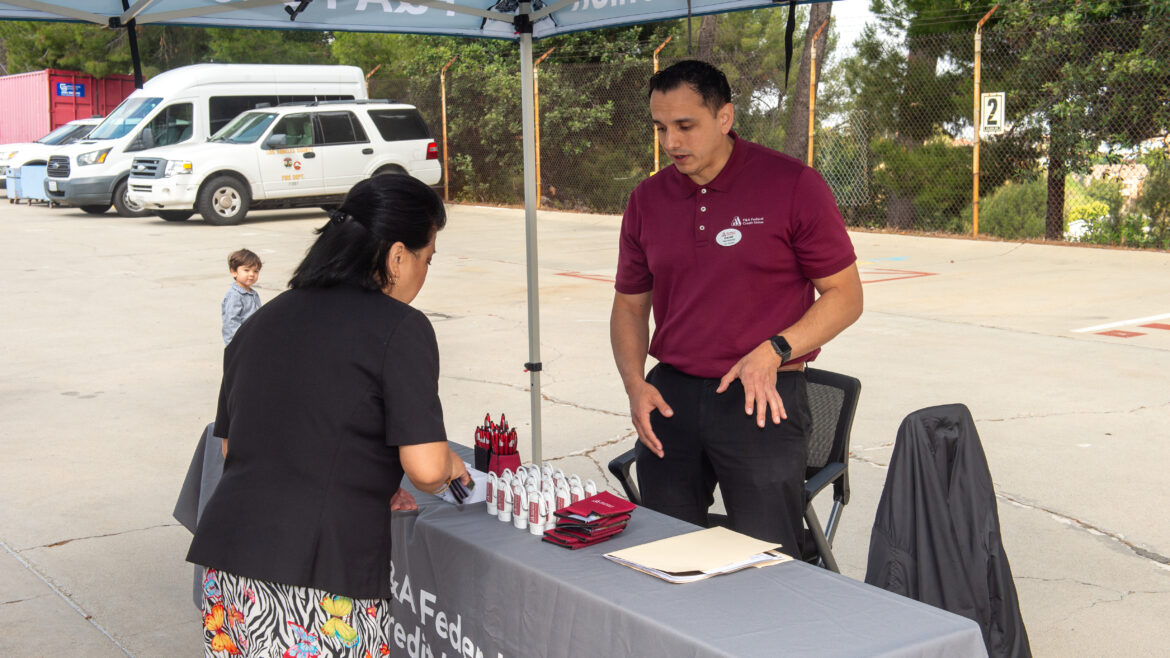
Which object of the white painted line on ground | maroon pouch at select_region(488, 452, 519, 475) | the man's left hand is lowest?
the white painted line on ground

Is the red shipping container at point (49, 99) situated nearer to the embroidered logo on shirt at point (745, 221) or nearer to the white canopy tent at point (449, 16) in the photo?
the white canopy tent at point (449, 16)

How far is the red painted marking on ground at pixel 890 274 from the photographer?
11.9 metres

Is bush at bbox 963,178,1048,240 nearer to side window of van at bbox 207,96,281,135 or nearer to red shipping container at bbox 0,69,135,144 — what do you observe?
side window of van at bbox 207,96,281,135

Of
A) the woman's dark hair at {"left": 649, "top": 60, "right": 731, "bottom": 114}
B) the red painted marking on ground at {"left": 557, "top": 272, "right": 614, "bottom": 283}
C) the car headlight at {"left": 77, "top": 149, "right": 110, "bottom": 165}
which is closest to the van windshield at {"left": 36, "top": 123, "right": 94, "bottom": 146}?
the car headlight at {"left": 77, "top": 149, "right": 110, "bottom": 165}

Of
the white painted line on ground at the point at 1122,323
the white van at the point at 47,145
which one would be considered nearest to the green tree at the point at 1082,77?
the white painted line on ground at the point at 1122,323

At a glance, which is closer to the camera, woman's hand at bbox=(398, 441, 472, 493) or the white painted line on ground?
woman's hand at bbox=(398, 441, 472, 493)

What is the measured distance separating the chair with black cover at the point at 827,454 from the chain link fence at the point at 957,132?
10.0 meters

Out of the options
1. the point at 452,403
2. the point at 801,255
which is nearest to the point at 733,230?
the point at 801,255

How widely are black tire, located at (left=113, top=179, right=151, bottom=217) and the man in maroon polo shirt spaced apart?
1818 centimetres

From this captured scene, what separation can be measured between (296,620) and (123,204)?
19.2 metres

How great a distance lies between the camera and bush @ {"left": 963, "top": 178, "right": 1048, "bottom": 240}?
15297 mm

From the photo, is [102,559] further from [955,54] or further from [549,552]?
[955,54]

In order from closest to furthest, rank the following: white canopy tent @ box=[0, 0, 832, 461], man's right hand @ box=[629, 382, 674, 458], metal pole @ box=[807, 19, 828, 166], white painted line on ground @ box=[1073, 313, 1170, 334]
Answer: man's right hand @ box=[629, 382, 674, 458] → white canopy tent @ box=[0, 0, 832, 461] → white painted line on ground @ box=[1073, 313, 1170, 334] → metal pole @ box=[807, 19, 828, 166]

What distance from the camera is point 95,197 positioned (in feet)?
63.2
